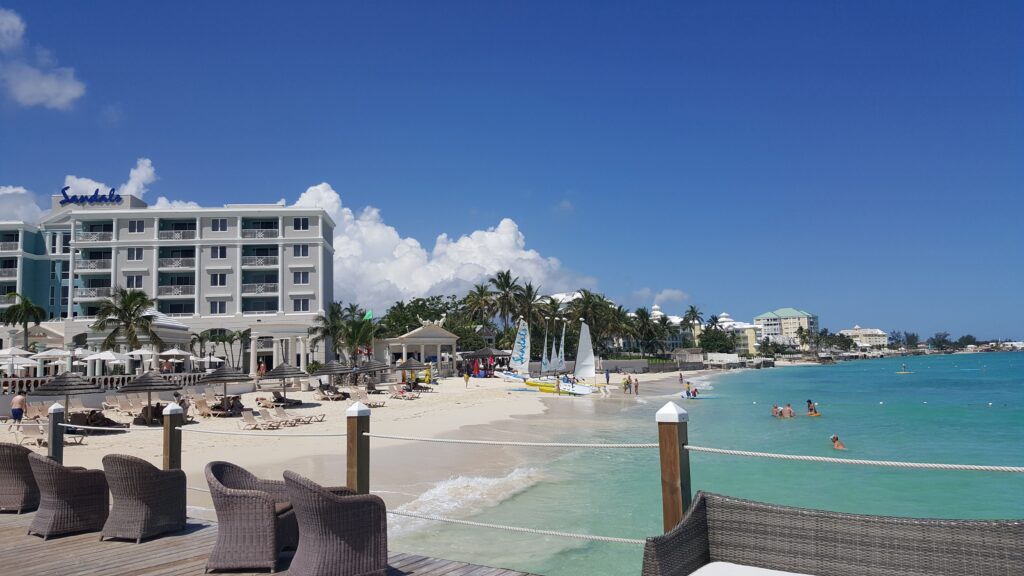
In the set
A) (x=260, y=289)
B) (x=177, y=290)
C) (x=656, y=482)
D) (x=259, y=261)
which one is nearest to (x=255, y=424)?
(x=656, y=482)

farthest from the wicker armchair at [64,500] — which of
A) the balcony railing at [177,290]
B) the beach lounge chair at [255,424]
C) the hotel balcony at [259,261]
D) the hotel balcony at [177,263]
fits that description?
the hotel balcony at [177,263]

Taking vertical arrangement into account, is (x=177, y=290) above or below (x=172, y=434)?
above

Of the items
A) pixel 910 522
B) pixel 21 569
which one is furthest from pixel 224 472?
pixel 910 522

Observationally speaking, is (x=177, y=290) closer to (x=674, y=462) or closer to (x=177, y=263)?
(x=177, y=263)

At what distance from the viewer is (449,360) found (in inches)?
2196

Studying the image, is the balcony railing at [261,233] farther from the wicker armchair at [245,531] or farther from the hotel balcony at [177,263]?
the wicker armchair at [245,531]

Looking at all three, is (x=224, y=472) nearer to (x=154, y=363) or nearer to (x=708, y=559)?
(x=708, y=559)

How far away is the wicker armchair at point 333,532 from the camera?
4055mm

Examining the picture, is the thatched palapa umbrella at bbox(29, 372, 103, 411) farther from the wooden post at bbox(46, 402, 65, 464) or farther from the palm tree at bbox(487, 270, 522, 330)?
the palm tree at bbox(487, 270, 522, 330)

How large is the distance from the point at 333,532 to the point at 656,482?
11.4 metres

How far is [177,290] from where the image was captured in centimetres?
4984

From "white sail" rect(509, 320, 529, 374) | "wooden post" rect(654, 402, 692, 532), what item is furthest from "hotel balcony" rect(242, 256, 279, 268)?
"wooden post" rect(654, 402, 692, 532)

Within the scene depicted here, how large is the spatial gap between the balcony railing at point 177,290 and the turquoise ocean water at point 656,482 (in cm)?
3173

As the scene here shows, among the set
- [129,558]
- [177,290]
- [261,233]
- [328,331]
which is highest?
[261,233]
